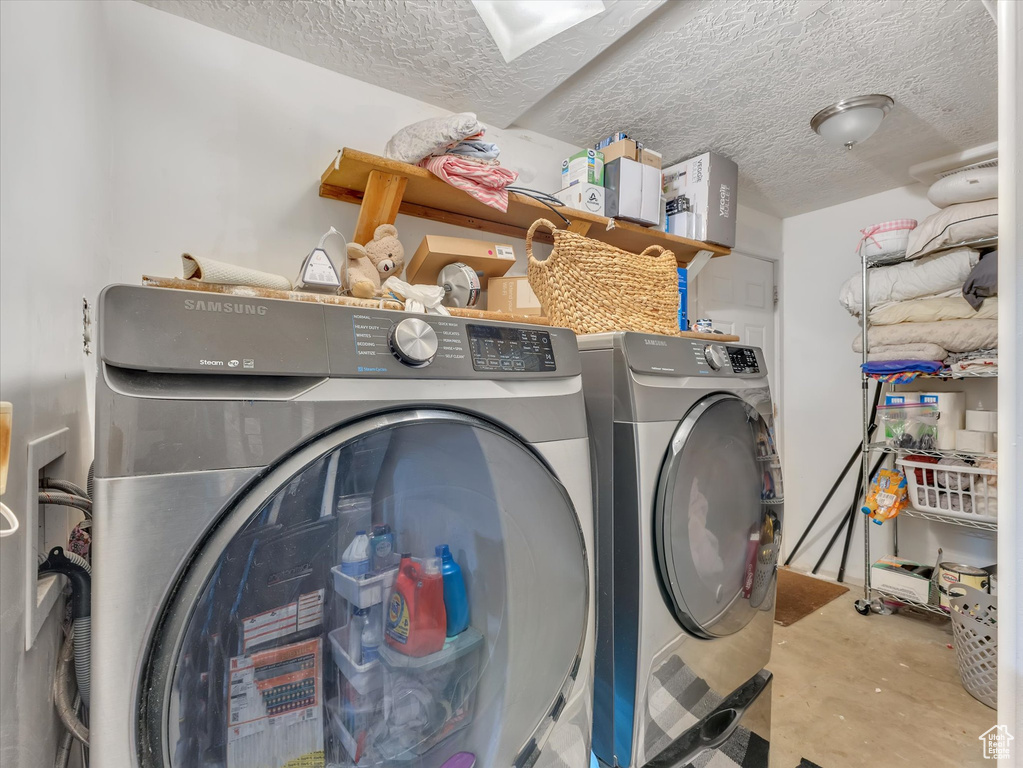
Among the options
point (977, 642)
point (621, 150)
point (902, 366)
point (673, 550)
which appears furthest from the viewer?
point (902, 366)

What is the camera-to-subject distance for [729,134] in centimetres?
205

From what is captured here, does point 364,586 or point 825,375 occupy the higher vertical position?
point 825,375

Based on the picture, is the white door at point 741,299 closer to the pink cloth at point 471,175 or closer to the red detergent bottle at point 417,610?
the pink cloth at point 471,175

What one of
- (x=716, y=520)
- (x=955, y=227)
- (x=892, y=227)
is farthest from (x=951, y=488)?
(x=716, y=520)

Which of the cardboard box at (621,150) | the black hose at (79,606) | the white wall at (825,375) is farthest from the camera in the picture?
the white wall at (825,375)

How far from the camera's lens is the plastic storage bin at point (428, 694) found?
2.18 feet

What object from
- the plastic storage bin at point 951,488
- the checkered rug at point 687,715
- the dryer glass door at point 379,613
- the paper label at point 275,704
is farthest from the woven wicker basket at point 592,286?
the plastic storage bin at point 951,488

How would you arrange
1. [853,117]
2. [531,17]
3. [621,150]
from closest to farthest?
[531,17] → [853,117] → [621,150]

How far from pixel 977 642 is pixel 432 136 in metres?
2.48

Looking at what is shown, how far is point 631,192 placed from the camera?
1924 millimetres

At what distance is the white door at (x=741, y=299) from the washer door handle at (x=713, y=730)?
1.72m

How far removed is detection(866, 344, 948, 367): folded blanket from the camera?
7.11 feet

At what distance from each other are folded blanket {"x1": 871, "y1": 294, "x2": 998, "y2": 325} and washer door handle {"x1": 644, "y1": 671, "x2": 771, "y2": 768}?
1.88 meters

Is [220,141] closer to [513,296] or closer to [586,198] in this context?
[513,296]
